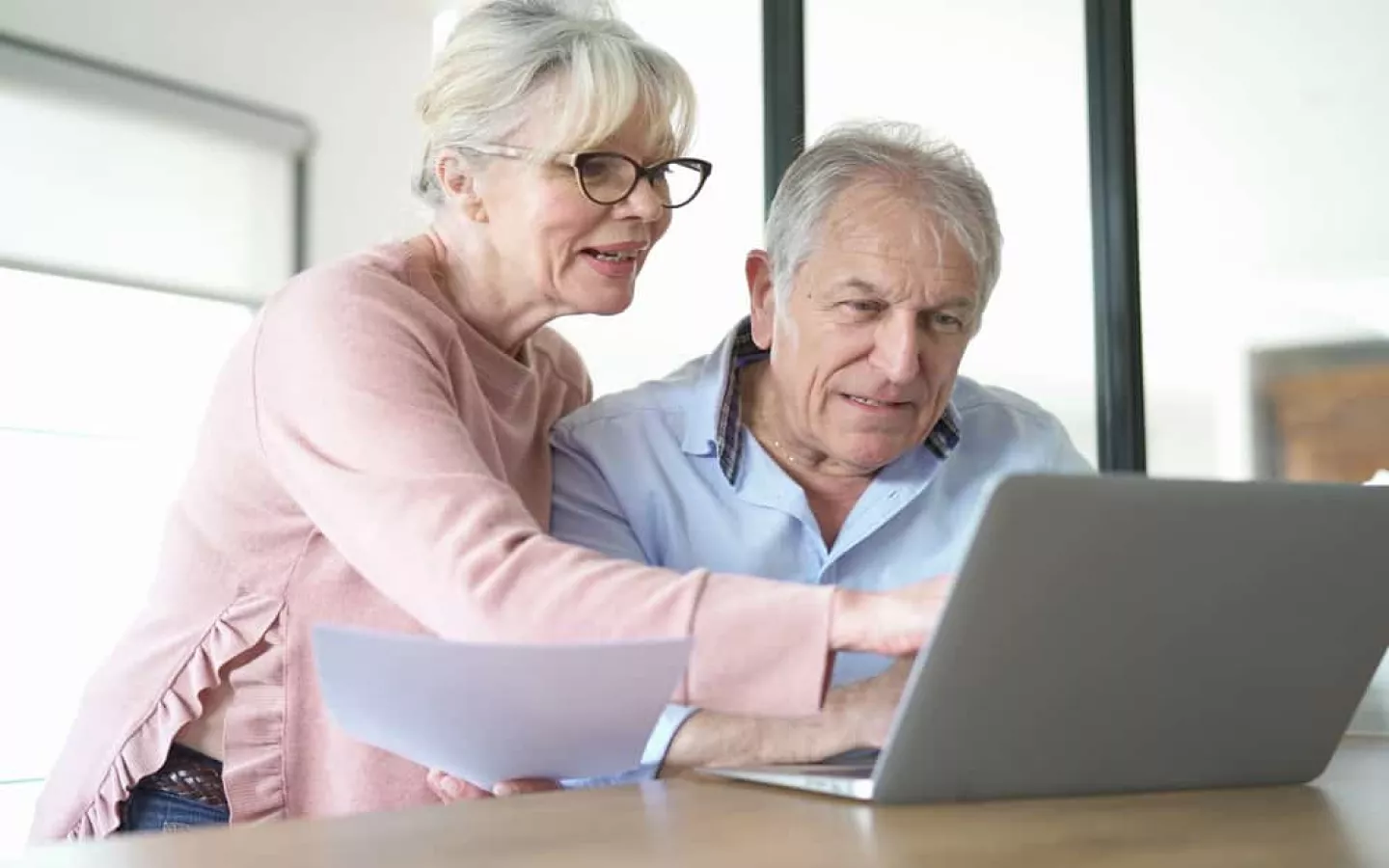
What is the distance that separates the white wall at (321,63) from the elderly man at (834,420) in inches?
110

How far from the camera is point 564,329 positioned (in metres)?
3.33

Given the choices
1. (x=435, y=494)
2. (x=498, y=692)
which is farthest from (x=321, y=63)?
(x=498, y=692)

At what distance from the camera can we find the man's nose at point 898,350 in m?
1.59

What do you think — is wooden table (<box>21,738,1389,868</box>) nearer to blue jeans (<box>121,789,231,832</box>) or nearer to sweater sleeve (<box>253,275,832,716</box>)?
sweater sleeve (<box>253,275,832,716</box>)

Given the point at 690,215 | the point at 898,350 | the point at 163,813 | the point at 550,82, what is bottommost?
the point at 163,813

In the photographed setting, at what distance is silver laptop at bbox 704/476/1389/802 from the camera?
88cm

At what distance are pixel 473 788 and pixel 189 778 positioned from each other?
335mm

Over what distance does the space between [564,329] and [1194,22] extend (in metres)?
1.51

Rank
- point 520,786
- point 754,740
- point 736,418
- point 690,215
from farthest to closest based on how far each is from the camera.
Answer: point 690,215 < point 736,418 < point 754,740 < point 520,786

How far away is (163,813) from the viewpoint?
144 centimetres

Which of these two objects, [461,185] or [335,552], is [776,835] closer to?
[335,552]

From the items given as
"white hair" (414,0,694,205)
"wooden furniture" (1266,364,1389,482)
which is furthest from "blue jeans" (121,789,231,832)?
"wooden furniture" (1266,364,1389,482)

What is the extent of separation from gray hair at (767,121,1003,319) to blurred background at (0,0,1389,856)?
427mm

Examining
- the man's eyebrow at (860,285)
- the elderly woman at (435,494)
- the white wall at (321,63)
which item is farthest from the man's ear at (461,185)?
the white wall at (321,63)
